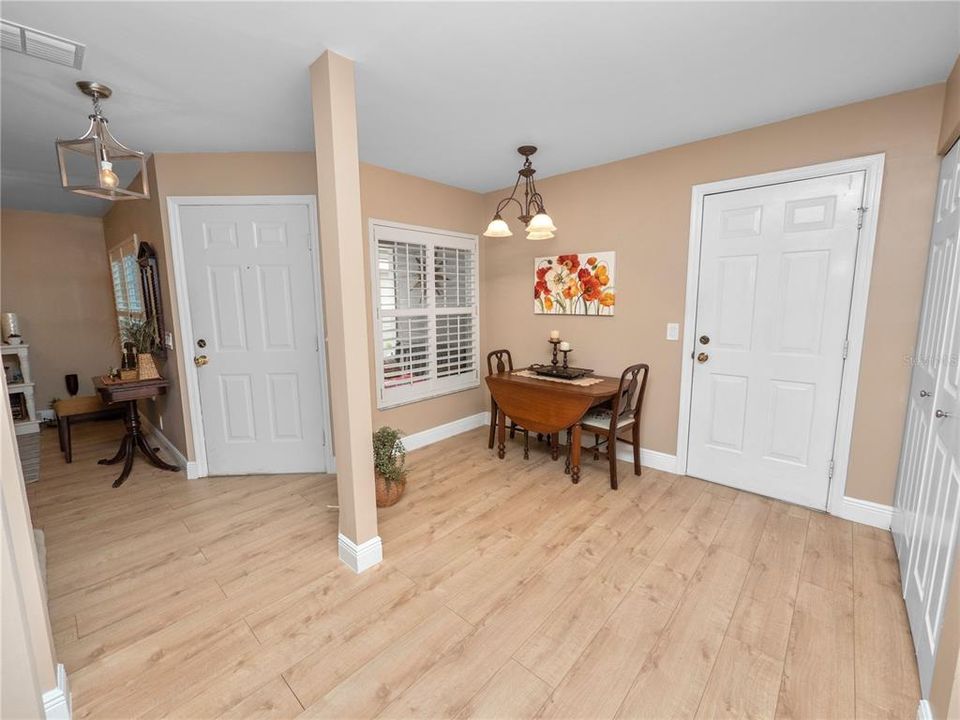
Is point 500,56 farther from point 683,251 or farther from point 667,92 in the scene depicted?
point 683,251

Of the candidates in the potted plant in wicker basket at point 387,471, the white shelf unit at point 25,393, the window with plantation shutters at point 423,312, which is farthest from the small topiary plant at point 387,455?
the white shelf unit at point 25,393

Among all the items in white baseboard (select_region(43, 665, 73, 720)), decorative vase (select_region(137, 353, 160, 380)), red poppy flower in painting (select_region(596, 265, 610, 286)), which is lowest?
white baseboard (select_region(43, 665, 73, 720))

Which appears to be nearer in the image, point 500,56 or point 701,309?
point 500,56

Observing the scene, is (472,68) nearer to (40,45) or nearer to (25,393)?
(40,45)

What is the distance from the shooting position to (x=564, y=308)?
3.48 m

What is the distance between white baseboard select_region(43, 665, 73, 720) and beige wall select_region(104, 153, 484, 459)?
6.43 feet

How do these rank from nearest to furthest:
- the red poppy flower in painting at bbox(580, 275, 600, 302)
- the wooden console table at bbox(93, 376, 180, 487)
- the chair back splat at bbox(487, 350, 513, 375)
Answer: the wooden console table at bbox(93, 376, 180, 487)
the red poppy flower in painting at bbox(580, 275, 600, 302)
the chair back splat at bbox(487, 350, 513, 375)

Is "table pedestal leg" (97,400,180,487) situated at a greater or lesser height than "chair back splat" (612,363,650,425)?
lesser

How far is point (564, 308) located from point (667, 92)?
169 cm

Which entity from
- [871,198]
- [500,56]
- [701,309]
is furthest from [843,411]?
[500,56]

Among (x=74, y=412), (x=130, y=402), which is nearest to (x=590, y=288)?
(x=130, y=402)

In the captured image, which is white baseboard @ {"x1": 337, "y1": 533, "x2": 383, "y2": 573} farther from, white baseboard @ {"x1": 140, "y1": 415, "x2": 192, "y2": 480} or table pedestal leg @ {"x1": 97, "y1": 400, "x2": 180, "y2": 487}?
table pedestal leg @ {"x1": 97, "y1": 400, "x2": 180, "y2": 487}

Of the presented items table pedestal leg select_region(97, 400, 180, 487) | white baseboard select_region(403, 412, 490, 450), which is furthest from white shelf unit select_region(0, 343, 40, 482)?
white baseboard select_region(403, 412, 490, 450)

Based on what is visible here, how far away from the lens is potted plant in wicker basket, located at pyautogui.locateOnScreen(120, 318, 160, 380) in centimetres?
302
